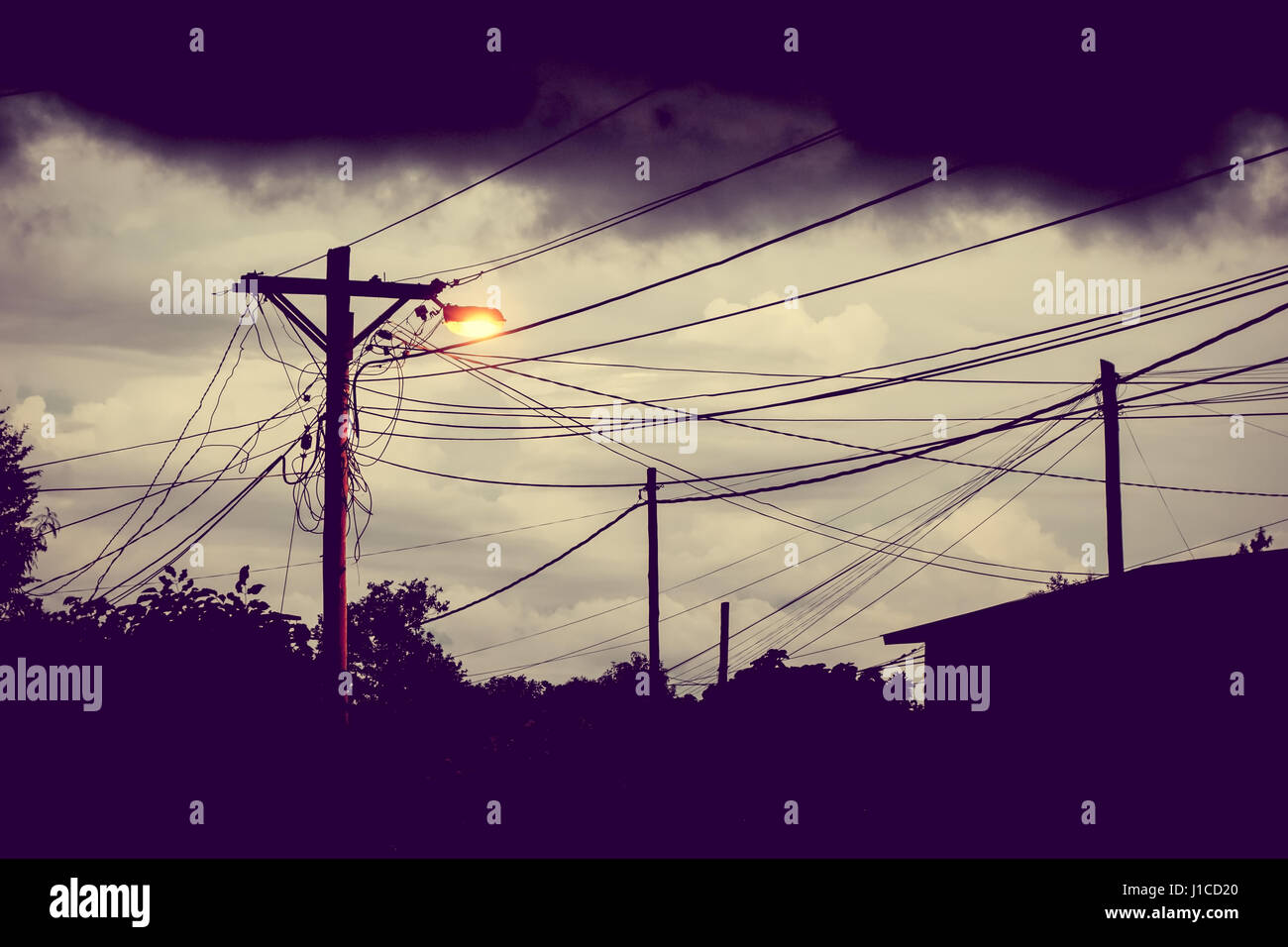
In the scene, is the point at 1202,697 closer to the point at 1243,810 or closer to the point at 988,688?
the point at 1243,810

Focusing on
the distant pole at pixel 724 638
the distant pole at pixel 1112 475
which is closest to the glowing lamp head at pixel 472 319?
the distant pole at pixel 1112 475

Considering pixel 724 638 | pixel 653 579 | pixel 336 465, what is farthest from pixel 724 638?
pixel 336 465

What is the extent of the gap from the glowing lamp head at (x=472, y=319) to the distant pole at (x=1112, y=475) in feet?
31.3

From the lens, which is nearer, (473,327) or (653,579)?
(473,327)

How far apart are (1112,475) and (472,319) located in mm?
10066

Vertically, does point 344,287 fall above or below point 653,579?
above

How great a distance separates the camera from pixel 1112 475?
18094mm

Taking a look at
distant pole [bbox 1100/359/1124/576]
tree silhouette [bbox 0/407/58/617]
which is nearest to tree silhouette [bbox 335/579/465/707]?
tree silhouette [bbox 0/407/58/617]

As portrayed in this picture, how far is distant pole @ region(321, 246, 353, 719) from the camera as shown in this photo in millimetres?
13289

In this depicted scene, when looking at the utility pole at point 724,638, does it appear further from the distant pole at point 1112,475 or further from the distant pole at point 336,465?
the distant pole at point 336,465

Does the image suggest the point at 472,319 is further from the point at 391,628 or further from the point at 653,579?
the point at 391,628
